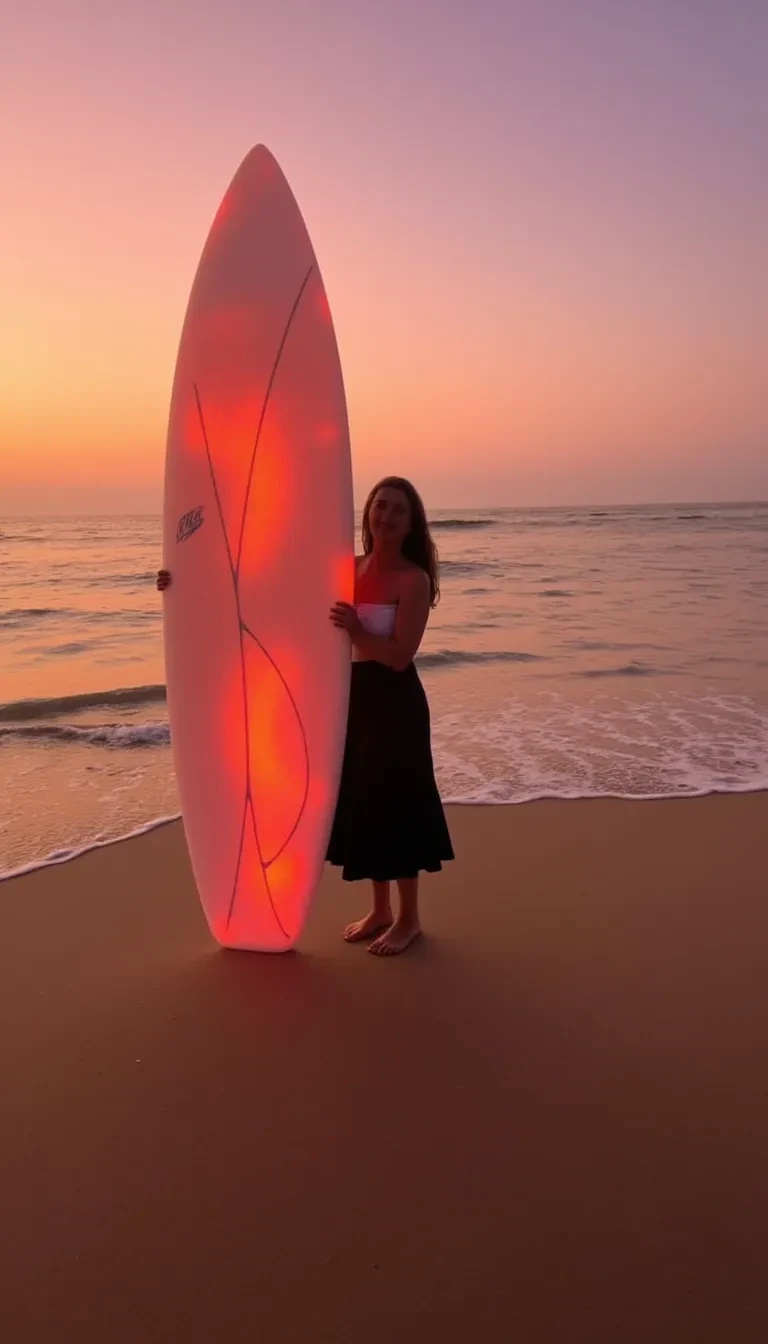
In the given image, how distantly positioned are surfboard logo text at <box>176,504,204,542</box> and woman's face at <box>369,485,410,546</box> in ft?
1.67

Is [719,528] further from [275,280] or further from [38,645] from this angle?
[275,280]

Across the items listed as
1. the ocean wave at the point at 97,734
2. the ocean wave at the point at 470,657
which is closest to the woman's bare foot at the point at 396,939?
the ocean wave at the point at 97,734

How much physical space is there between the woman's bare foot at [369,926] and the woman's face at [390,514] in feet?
3.85

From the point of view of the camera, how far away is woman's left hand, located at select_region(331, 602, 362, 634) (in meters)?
2.63

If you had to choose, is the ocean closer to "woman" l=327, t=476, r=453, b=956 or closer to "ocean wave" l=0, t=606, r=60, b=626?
"ocean wave" l=0, t=606, r=60, b=626

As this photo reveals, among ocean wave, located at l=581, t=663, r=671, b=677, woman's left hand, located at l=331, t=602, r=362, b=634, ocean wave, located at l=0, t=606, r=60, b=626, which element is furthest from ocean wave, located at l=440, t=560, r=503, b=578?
woman's left hand, located at l=331, t=602, r=362, b=634

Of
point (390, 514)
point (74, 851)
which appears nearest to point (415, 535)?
point (390, 514)

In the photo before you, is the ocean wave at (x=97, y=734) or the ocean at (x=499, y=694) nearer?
the ocean at (x=499, y=694)

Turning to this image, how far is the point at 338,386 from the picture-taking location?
2773mm

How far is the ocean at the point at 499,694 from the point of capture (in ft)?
14.9

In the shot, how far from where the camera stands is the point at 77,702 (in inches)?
269

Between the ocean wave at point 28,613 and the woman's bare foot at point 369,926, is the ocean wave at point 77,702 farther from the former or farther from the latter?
the ocean wave at point 28,613

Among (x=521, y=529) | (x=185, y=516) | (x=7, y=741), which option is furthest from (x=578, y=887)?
(x=521, y=529)

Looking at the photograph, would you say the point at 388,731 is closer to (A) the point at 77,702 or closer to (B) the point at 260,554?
(B) the point at 260,554
